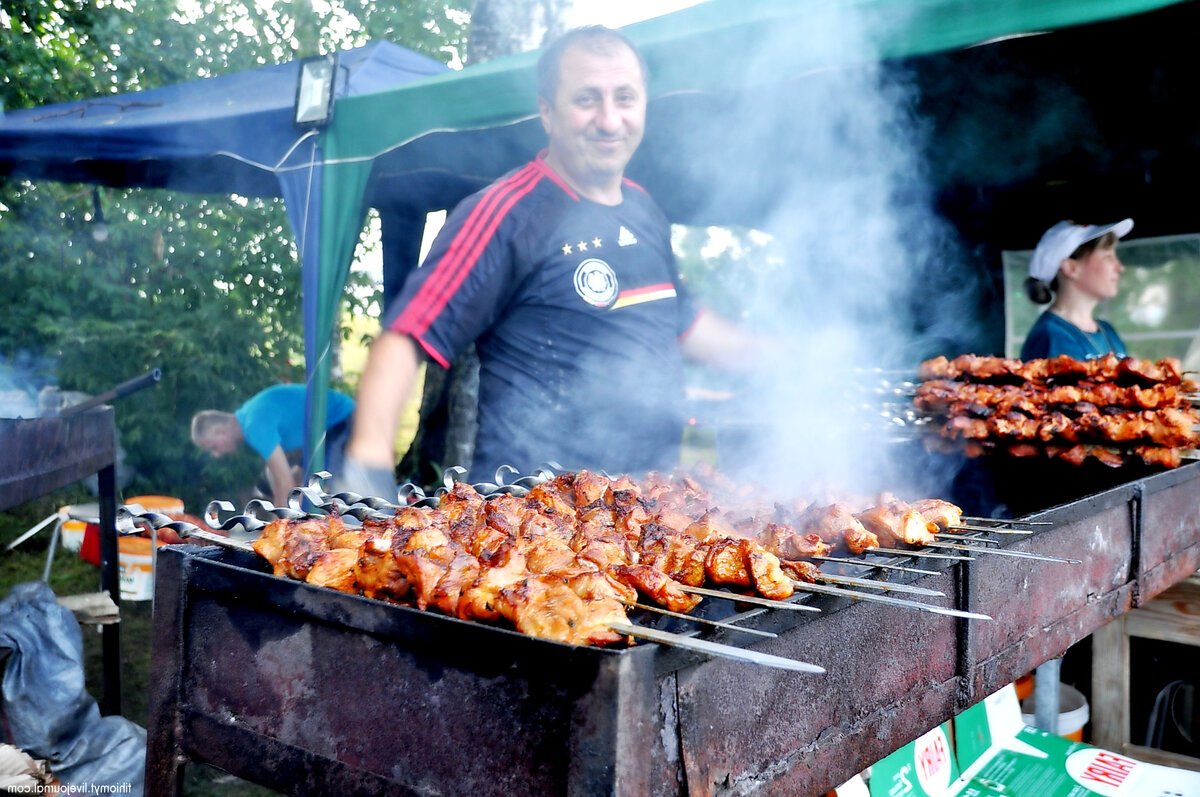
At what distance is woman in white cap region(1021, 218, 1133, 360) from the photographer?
218 inches

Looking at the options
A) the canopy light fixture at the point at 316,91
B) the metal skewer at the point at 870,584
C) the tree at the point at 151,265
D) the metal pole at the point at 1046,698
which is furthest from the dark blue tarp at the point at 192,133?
the metal pole at the point at 1046,698

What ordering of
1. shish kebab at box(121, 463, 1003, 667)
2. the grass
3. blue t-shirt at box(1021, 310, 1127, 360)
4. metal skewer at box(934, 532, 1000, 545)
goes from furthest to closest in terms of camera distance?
blue t-shirt at box(1021, 310, 1127, 360)
the grass
metal skewer at box(934, 532, 1000, 545)
shish kebab at box(121, 463, 1003, 667)

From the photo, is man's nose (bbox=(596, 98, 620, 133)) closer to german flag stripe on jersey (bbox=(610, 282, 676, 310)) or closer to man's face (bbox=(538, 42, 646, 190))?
man's face (bbox=(538, 42, 646, 190))

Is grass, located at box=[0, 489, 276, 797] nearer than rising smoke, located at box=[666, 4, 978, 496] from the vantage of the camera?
No

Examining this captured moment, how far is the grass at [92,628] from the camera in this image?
181 inches

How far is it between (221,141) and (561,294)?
166 inches

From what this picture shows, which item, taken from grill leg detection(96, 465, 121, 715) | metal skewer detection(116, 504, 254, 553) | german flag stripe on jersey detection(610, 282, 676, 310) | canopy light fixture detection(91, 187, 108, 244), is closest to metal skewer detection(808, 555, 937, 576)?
metal skewer detection(116, 504, 254, 553)

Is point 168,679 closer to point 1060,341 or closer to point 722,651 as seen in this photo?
point 722,651

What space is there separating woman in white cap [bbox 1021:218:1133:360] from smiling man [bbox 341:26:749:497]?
294cm

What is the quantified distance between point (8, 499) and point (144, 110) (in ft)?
17.3

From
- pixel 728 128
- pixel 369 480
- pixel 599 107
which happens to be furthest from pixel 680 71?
pixel 369 480

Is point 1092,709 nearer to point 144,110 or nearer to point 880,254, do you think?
point 880,254

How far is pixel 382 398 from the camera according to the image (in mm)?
3654

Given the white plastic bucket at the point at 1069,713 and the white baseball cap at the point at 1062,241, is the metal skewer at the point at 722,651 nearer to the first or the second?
the white plastic bucket at the point at 1069,713
